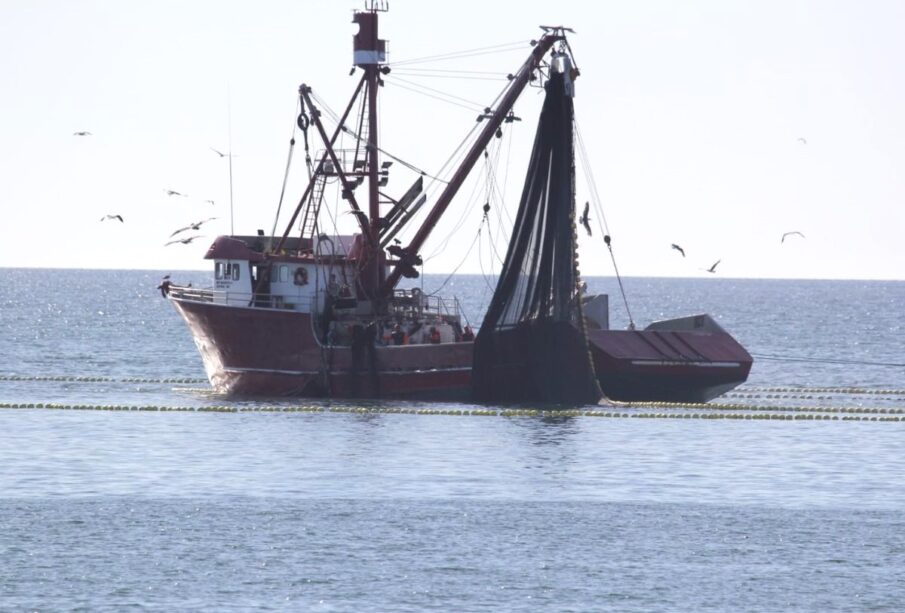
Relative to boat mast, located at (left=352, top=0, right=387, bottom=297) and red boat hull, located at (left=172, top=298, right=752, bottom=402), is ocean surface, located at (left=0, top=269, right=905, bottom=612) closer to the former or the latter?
red boat hull, located at (left=172, top=298, right=752, bottom=402)

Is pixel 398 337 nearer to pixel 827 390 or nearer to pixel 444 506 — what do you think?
pixel 827 390

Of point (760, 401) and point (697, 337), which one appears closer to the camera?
point (697, 337)

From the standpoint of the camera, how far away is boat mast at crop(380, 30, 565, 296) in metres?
62.9

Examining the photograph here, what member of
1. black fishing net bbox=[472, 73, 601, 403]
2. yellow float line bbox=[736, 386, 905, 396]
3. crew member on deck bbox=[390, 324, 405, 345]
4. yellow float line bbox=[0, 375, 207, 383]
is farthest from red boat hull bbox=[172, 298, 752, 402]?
yellow float line bbox=[0, 375, 207, 383]

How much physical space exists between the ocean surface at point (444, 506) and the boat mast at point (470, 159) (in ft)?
21.8

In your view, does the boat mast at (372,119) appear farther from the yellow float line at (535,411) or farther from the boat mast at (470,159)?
the yellow float line at (535,411)

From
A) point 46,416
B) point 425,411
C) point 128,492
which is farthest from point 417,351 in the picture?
point 128,492

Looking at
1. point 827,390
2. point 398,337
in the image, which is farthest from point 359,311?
point 827,390

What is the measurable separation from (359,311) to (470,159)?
7.32m

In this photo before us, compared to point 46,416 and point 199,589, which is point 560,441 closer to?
point 46,416

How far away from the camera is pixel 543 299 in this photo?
57750 millimetres

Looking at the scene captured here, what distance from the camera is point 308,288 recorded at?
2461 inches

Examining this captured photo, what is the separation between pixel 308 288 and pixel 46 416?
35.4ft

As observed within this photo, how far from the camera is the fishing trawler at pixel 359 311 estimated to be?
6041 cm
